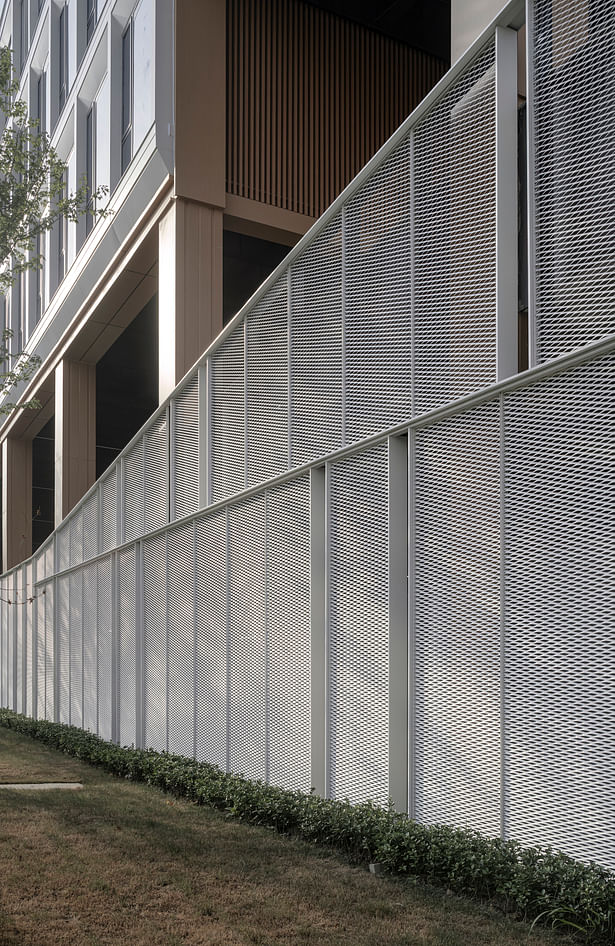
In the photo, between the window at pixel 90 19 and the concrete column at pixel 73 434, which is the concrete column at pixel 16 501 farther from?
the window at pixel 90 19

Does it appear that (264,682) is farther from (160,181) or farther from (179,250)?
(160,181)

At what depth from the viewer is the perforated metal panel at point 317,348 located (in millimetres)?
9805

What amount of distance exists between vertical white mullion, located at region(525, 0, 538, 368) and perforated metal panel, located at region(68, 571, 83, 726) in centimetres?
1406

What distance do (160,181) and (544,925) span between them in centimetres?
1479

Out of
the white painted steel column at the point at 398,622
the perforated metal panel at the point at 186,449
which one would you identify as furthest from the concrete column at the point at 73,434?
the white painted steel column at the point at 398,622

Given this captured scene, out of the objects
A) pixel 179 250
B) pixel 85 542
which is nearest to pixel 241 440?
pixel 179 250

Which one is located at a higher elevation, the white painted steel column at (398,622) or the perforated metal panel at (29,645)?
the white painted steel column at (398,622)

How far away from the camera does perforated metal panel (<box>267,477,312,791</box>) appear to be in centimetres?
920

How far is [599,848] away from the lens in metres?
5.84

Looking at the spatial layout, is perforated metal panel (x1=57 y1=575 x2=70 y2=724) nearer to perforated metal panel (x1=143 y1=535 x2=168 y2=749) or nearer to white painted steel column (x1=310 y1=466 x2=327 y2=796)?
perforated metal panel (x1=143 y1=535 x2=168 y2=749)

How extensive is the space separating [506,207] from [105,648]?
469 inches

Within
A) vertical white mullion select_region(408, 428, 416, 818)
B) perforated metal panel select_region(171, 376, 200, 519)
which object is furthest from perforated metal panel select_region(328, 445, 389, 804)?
perforated metal panel select_region(171, 376, 200, 519)

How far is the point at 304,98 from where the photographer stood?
19500mm

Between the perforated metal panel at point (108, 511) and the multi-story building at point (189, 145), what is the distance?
6.83 ft
